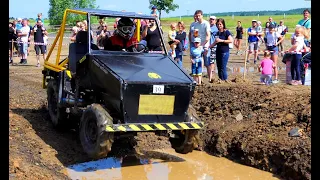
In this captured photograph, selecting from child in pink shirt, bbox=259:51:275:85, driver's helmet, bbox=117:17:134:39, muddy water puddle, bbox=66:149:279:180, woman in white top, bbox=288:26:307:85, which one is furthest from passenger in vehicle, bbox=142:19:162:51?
woman in white top, bbox=288:26:307:85

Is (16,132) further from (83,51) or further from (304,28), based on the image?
(304,28)

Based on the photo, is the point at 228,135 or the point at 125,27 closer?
the point at 125,27

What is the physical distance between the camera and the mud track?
7723 millimetres

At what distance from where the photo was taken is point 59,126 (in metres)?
9.18

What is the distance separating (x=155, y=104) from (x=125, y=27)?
5.53 ft

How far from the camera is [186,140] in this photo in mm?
7734

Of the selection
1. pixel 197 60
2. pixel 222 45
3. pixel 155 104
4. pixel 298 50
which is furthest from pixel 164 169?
pixel 298 50

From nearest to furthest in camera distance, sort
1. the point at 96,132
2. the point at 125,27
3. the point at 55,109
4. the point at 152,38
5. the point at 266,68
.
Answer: the point at 96,132
the point at 125,27
the point at 55,109
the point at 152,38
the point at 266,68

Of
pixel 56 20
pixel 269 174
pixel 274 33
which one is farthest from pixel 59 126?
pixel 56 20

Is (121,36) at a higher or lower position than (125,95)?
higher

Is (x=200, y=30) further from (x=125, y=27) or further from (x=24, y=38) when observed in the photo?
(x=24, y=38)

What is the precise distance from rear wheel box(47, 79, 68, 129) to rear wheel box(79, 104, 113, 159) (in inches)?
53.7

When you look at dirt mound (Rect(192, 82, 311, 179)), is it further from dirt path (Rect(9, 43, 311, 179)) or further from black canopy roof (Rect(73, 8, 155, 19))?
black canopy roof (Rect(73, 8, 155, 19))

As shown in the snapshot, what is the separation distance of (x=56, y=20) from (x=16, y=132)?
48352mm
